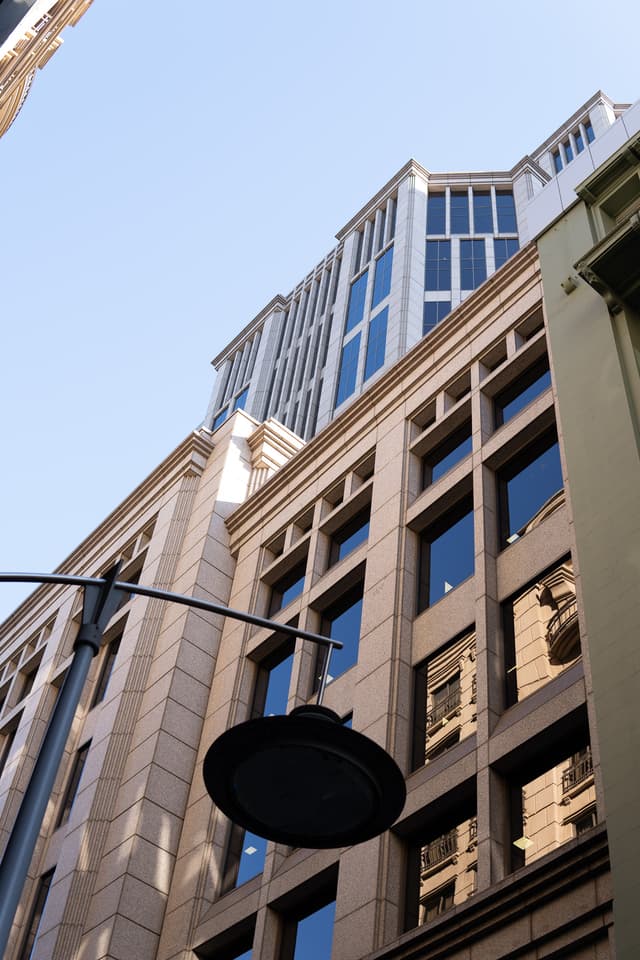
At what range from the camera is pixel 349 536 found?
26547 mm

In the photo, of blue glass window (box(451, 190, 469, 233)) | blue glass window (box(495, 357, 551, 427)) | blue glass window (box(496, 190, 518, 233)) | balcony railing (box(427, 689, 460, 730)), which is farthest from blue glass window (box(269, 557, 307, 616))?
blue glass window (box(451, 190, 469, 233))

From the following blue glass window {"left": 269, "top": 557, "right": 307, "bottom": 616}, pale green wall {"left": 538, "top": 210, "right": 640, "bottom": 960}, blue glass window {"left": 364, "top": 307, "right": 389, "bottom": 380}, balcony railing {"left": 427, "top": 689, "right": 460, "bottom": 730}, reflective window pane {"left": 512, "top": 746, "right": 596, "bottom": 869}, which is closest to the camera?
pale green wall {"left": 538, "top": 210, "right": 640, "bottom": 960}

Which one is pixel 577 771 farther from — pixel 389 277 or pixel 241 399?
Answer: pixel 241 399

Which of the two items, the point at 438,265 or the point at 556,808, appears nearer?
the point at 556,808

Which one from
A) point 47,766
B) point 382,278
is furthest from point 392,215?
point 47,766

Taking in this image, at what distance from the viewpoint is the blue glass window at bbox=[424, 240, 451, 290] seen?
7381cm

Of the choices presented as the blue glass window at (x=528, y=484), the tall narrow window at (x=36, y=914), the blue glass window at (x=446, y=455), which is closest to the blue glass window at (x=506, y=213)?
the blue glass window at (x=446, y=455)

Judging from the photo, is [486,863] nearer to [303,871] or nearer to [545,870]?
[545,870]

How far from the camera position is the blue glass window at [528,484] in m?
20.7

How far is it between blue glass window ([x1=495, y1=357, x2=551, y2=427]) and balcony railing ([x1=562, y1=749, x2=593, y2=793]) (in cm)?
889

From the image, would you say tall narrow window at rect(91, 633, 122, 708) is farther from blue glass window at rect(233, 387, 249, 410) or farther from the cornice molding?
blue glass window at rect(233, 387, 249, 410)

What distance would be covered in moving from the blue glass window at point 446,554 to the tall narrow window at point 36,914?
10685 millimetres

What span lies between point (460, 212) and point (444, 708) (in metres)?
67.5

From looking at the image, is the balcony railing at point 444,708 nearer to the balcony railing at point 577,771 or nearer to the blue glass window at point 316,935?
the balcony railing at point 577,771
